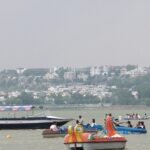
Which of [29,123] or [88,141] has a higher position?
[29,123]

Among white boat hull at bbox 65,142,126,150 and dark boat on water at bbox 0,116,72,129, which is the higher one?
dark boat on water at bbox 0,116,72,129

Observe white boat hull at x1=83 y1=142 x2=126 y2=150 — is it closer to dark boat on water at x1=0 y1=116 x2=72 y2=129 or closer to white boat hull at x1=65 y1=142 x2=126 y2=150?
white boat hull at x1=65 y1=142 x2=126 y2=150

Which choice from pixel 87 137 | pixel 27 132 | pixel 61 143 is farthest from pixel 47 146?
pixel 27 132

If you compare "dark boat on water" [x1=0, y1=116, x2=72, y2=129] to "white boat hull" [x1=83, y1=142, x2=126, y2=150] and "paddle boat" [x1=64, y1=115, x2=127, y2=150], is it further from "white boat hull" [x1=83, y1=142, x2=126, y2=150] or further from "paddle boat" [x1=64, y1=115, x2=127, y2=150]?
"paddle boat" [x1=64, y1=115, x2=127, y2=150]

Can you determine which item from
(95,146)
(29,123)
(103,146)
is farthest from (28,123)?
(95,146)

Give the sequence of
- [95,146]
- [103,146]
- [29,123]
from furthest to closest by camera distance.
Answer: [29,123], [103,146], [95,146]

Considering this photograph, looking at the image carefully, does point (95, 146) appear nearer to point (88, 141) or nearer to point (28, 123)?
point (88, 141)

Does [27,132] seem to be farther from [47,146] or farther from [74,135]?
[74,135]

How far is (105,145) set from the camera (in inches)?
2077

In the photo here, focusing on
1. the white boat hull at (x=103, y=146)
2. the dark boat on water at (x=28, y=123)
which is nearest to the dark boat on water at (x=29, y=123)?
the dark boat on water at (x=28, y=123)

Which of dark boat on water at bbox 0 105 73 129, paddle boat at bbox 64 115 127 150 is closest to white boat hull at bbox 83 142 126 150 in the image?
paddle boat at bbox 64 115 127 150

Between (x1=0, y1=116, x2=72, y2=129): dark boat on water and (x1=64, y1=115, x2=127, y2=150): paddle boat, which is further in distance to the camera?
(x1=0, y1=116, x2=72, y2=129): dark boat on water

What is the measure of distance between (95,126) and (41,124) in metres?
11.3

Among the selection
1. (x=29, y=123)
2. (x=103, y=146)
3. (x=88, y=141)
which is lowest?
(x=103, y=146)
